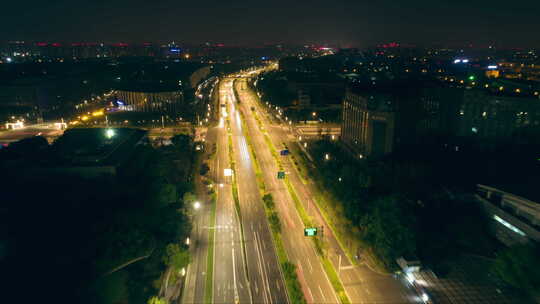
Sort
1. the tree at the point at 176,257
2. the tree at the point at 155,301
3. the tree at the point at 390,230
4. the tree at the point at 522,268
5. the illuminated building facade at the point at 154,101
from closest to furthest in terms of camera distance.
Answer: the tree at the point at 155,301
the tree at the point at 522,268
the tree at the point at 176,257
the tree at the point at 390,230
the illuminated building facade at the point at 154,101

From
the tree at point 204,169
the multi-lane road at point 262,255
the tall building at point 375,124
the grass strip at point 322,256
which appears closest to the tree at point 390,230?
the multi-lane road at point 262,255

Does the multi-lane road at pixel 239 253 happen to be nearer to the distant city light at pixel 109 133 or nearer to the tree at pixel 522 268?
the distant city light at pixel 109 133

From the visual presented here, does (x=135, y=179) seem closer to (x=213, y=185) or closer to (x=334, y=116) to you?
(x=213, y=185)

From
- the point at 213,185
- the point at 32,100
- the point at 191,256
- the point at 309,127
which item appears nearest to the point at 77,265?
the point at 191,256

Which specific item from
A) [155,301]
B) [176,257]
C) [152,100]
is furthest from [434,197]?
[152,100]

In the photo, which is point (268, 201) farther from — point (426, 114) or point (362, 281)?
point (426, 114)

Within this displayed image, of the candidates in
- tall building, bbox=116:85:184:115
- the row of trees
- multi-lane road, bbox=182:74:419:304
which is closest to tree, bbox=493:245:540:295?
multi-lane road, bbox=182:74:419:304
